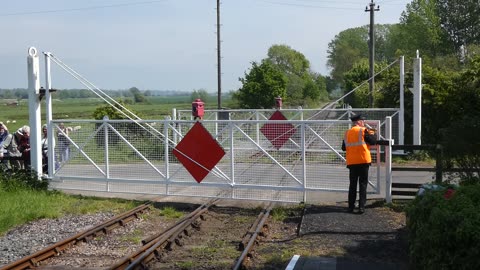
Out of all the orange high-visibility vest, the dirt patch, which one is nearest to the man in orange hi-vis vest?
the orange high-visibility vest

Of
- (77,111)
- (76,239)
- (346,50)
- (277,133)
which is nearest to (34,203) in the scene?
(76,239)

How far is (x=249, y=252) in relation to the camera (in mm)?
8516

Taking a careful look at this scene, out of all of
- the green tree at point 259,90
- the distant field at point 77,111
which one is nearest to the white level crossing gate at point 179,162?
the distant field at point 77,111

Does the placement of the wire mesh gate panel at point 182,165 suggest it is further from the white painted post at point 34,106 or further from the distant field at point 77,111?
the distant field at point 77,111

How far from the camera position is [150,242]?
9180 mm

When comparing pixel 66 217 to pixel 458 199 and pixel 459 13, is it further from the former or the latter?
pixel 459 13

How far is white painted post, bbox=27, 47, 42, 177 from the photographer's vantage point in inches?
549

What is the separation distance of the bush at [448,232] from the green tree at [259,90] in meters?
32.0

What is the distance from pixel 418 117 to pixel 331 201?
18.2 ft

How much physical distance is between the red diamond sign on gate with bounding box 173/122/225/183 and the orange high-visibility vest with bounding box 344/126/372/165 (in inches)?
115

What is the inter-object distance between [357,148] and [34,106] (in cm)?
774

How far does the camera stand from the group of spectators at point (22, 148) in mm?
14156

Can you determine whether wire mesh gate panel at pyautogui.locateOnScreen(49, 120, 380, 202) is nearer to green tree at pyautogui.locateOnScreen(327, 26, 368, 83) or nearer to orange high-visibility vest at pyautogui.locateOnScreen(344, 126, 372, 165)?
orange high-visibility vest at pyautogui.locateOnScreen(344, 126, 372, 165)

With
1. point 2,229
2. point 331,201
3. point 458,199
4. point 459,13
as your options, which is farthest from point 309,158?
point 459,13
